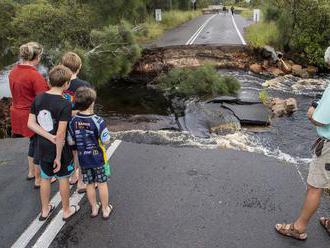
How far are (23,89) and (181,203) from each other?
7.92ft

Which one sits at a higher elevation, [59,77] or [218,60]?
[59,77]

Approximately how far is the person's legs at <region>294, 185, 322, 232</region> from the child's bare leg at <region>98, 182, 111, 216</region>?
7.05 feet

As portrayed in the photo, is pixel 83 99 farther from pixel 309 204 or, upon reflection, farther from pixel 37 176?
pixel 309 204

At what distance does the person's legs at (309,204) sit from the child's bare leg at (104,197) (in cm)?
215

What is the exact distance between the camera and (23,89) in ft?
14.6

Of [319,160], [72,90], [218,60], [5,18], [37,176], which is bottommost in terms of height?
[218,60]

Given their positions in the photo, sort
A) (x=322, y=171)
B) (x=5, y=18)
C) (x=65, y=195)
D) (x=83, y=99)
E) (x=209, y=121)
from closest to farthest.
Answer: (x=322, y=171), (x=83, y=99), (x=65, y=195), (x=209, y=121), (x=5, y=18)

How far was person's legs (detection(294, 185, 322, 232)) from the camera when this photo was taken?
3.72 meters

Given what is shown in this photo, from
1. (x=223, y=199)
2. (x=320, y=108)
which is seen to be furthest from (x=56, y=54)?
(x=320, y=108)

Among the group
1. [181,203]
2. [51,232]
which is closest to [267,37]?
[181,203]

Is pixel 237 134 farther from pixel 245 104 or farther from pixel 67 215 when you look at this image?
pixel 67 215

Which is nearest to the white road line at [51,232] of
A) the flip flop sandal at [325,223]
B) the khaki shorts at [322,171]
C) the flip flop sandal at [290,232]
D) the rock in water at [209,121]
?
the flip flop sandal at [290,232]

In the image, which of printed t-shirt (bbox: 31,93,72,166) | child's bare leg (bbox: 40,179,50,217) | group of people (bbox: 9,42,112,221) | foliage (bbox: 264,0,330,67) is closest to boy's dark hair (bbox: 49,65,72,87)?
group of people (bbox: 9,42,112,221)

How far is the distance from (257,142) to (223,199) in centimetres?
359
